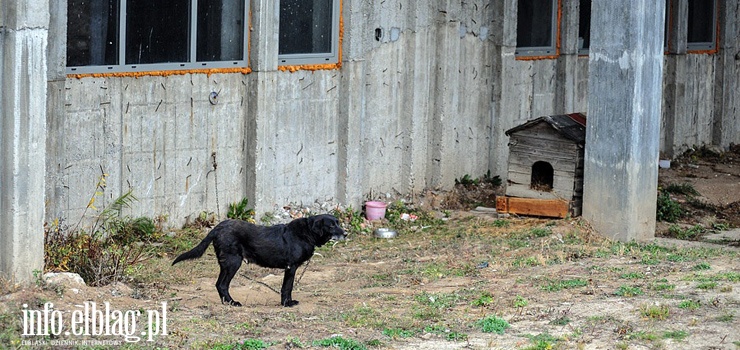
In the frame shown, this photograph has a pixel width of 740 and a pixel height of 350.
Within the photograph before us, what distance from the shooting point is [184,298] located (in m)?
9.23

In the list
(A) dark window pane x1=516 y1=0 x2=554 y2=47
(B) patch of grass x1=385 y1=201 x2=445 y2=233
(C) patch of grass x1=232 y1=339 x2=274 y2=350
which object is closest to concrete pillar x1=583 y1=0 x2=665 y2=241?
(B) patch of grass x1=385 y1=201 x2=445 y2=233

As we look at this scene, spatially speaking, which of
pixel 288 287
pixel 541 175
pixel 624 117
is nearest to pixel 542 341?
pixel 288 287

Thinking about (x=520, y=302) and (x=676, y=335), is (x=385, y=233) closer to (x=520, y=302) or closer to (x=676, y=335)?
(x=520, y=302)

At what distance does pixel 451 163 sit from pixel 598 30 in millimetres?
3804

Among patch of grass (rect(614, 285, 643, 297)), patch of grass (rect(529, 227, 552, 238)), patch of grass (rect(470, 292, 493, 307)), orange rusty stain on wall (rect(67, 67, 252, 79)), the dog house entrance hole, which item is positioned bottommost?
patch of grass (rect(470, 292, 493, 307))

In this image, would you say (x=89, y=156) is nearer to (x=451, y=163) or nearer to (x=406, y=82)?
(x=406, y=82)

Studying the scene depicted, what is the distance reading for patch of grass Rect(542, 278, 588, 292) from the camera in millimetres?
9641

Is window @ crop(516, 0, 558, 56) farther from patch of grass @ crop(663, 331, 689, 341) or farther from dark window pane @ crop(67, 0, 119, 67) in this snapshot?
patch of grass @ crop(663, 331, 689, 341)

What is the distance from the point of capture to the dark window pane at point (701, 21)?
20906 millimetres

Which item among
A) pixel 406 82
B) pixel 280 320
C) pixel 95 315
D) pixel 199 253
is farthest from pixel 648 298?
pixel 406 82

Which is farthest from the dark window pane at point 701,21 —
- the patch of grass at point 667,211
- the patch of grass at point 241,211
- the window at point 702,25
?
the patch of grass at point 241,211

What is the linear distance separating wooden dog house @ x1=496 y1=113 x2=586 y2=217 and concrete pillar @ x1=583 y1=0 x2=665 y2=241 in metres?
0.38

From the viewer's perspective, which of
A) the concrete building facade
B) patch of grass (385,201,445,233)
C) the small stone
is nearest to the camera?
the small stone

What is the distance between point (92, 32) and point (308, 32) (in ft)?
10.6
